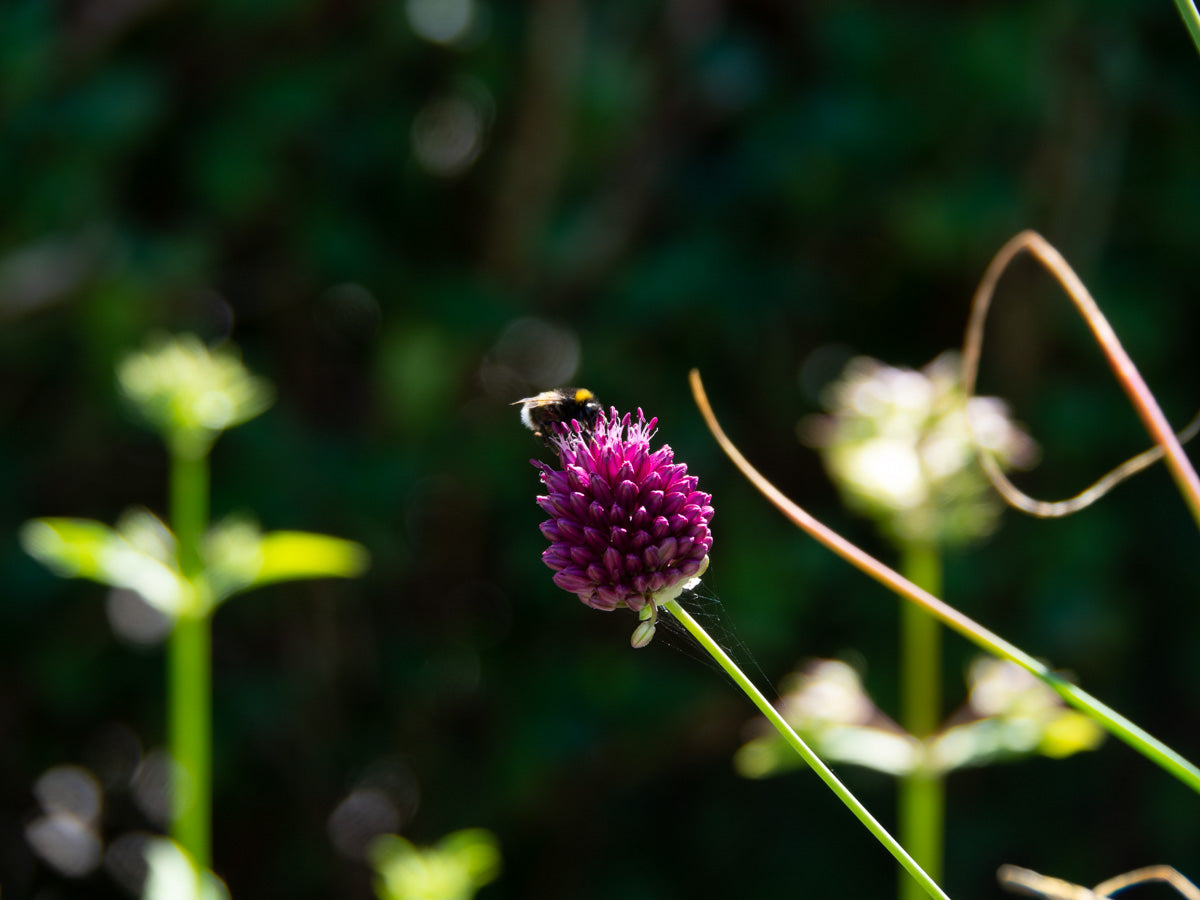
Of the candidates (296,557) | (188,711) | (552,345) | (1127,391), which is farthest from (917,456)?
(552,345)

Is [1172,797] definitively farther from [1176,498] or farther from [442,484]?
[442,484]

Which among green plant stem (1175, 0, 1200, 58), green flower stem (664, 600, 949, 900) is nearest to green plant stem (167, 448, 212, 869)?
green flower stem (664, 600, 949, 900)

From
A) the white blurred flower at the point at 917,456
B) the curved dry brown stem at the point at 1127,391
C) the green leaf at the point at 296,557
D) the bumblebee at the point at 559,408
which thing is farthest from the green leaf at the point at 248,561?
the curved dry brown stem at the point at 1127,391

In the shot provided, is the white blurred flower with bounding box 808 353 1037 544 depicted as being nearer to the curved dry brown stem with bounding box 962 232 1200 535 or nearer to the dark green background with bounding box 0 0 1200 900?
the curved dry brown stem with bounding box 962 232 1200 535

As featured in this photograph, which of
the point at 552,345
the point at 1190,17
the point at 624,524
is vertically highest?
the point at 552,345

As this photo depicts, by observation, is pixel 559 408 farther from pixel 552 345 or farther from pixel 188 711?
pixel 552 345

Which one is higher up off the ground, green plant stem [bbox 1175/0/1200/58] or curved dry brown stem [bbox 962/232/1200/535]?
green plant stem [bbox 1175/0/1200/58]

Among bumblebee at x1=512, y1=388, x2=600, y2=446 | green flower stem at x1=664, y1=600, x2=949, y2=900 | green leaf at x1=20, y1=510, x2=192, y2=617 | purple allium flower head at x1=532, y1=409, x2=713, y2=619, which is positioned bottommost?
green flower stem at x1=664, y1=600, x2=949, y2=900
